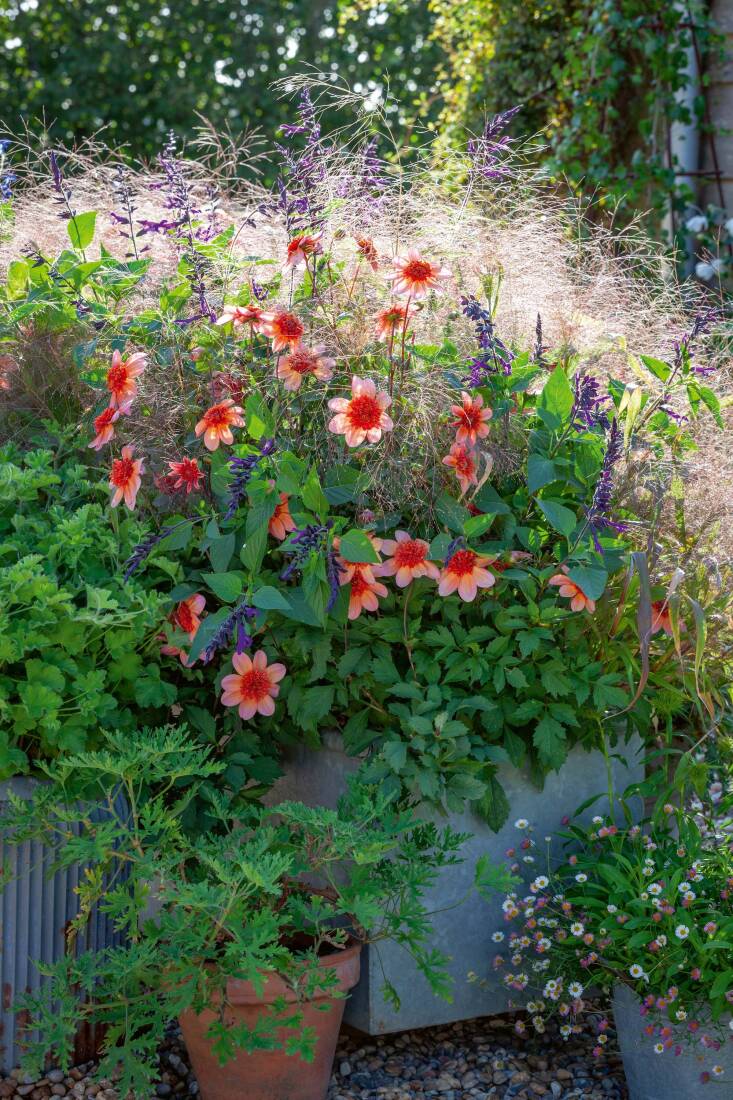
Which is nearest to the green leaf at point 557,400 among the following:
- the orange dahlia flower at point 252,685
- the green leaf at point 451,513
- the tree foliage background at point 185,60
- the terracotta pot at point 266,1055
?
the green leaf at point 451,513

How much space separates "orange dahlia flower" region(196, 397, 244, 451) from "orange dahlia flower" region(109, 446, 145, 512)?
0.13m

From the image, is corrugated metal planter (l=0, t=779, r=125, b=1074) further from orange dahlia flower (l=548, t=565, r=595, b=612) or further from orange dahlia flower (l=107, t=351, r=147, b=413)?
orange dahlia flower (l=548, t=565, r=595, b=612)

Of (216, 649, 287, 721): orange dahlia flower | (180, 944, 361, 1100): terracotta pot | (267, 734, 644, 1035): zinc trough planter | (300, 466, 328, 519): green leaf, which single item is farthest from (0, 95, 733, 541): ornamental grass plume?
(180, 944, 361, 1100): terracotta pot

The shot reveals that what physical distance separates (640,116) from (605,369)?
3.51m

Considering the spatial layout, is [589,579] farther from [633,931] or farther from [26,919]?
[26,919]

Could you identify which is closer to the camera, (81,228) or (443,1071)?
(443,1071)

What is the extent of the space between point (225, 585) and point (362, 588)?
0.79 ft

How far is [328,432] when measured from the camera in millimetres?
2184

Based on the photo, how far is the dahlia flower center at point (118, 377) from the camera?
216 centimetres

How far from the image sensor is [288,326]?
214 cm

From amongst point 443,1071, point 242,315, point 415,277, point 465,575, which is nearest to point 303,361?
point 242,315

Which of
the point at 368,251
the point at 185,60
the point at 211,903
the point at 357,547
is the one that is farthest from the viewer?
the point at 185,60

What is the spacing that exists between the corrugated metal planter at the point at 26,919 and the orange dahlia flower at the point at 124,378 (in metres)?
0.70

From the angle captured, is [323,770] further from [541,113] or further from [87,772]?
[541,113]
